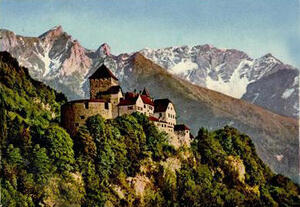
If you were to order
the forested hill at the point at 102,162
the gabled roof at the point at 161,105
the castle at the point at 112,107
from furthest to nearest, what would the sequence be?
the gabled roof at the point at 161,105 → the castle at the point at 112,107 → the forested hill at the point at 102,162

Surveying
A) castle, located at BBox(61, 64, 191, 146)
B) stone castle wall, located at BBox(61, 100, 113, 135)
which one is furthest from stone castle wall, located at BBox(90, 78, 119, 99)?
stone castle wall, located at BBox(61, 100, 113, 135)

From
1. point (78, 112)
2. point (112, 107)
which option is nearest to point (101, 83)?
point (112, 107)

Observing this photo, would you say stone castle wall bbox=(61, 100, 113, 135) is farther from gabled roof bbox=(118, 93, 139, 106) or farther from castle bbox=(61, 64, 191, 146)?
gabled roof bbox=(118, 93, 139, 106)

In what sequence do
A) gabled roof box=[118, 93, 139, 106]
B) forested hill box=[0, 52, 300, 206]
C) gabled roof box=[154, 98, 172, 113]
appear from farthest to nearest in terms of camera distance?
gabled roof box=[154, 98, 172, 113], gabled roof box=[118, 93, 139, 106], forested hill box=[0, 52, 300, 206]

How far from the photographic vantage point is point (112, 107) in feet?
265

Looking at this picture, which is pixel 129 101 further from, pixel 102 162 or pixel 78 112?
pixel 102 162

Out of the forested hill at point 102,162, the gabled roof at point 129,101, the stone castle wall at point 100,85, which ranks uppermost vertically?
the stone castle wall at point 100,85

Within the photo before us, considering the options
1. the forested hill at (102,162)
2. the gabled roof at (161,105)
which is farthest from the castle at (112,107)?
the forested hill at (102,162)

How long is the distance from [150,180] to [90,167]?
11262 millimetres

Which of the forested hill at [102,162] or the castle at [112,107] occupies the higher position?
the castle at [112,107]

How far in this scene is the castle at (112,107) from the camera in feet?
252

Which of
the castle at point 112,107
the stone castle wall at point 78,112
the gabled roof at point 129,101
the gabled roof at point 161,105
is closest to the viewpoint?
the stone castle wall at point 78,112

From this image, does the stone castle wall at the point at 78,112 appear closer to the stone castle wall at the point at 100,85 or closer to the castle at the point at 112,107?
the castle at the point at 112,107

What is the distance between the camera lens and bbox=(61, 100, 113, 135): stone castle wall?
251ft
